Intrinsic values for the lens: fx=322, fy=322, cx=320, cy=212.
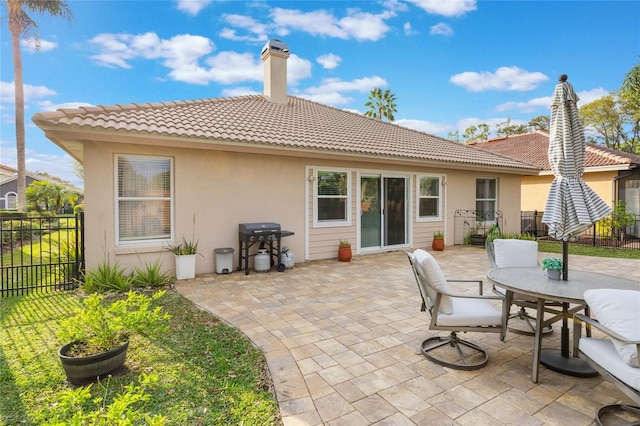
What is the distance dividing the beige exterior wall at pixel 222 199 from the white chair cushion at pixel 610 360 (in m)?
6.44

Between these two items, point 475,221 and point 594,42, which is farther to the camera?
point 594,42

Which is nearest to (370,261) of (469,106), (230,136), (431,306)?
(230,136)

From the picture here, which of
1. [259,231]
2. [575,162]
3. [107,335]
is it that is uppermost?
[575,162]

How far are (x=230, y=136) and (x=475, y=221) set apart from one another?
30.9 ft

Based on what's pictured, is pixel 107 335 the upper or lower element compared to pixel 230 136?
lower

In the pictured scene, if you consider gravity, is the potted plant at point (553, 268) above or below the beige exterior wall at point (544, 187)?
below

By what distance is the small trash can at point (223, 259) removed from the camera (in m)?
7.09

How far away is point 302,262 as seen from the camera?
842 cm

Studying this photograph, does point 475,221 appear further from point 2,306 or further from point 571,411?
point 2,306

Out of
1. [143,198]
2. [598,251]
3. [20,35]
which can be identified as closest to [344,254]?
[143,198]

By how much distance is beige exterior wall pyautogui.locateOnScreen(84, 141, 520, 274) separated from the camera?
6184 millimetres

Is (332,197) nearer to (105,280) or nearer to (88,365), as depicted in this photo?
(105,280)

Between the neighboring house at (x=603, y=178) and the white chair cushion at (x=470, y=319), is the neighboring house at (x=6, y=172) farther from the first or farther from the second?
the white chair cushion at (x=470, y=319)

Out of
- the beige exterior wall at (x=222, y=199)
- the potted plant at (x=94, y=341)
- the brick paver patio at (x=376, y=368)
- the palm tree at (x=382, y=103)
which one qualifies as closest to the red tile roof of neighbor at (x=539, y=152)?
the palm tree at (x=382, y=103)
